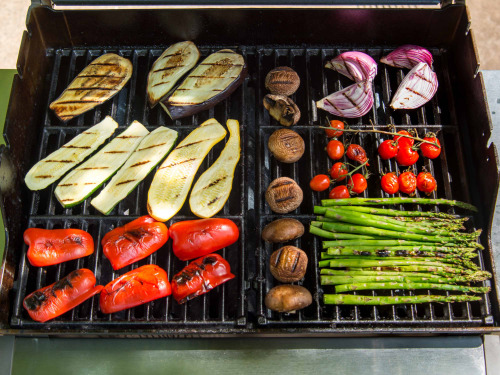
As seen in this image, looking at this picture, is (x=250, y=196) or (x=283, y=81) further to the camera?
(x=283, y=81)

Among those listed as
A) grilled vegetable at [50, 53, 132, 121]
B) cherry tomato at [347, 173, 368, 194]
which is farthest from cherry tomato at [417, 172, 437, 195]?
grilled vegetable at [50, 53, 132, 121]

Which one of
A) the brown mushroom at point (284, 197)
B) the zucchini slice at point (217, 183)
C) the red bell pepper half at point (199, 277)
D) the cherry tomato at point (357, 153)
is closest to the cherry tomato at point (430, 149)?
the cherry tomato at point (357, 153)

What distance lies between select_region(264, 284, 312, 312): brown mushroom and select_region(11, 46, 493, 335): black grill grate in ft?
0.52

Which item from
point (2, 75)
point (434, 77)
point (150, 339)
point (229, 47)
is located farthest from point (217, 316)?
point (2, 75)

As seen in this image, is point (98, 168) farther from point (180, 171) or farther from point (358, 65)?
point (358, 65)

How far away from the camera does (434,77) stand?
561cm

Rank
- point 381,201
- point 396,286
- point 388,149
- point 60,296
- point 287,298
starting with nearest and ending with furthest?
point 287,298 < point 60,296 < point 396,286 < point 381,201 < point 388,149

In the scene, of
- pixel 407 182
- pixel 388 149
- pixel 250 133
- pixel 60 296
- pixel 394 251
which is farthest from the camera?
pixel 250 133

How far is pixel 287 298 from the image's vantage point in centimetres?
452

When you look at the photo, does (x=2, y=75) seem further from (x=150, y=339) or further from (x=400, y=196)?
(x=400, y=196)

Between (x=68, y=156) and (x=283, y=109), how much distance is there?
8.21 ft

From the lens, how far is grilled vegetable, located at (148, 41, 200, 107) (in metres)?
5.63

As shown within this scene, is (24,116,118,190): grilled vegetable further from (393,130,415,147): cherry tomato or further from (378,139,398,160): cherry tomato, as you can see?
(393,130,415,147): cherry tomato

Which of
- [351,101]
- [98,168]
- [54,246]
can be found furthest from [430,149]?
→ [54,246]
